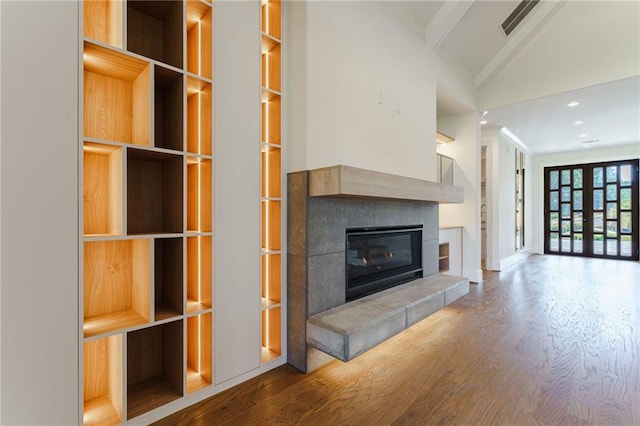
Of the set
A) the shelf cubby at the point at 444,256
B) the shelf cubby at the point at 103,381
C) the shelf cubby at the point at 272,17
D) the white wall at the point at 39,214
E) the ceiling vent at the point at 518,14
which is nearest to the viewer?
the white wall at the point at 39,214

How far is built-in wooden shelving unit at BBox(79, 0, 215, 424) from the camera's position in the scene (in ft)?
4.77

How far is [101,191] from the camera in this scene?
1549mm

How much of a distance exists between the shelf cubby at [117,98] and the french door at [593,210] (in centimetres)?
923

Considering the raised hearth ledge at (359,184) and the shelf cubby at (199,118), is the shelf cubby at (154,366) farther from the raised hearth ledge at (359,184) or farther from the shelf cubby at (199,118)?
the raised hearth ledge at (359,184)

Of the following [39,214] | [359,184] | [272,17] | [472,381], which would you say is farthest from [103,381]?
[272,17]

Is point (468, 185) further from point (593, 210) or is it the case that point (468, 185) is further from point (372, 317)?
point (593, 210)

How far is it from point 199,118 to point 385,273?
198cm

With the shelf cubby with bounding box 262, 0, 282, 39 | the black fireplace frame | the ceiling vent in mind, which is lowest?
the black fireplace frame

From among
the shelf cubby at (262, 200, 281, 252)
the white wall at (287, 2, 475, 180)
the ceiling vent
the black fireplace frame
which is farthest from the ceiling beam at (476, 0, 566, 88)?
the shelf cubby at (262, 200, 281, 252)

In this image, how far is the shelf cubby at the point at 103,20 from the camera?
147 cm

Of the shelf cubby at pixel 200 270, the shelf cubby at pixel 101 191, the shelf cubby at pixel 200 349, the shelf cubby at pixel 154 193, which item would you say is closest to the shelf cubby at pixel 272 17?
the shelf cubby at pixel 154 193

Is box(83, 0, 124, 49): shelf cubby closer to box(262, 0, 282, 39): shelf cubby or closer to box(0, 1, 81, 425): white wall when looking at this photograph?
box(0, 1, 81, 425): white wall

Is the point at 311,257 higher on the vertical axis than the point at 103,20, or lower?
lower

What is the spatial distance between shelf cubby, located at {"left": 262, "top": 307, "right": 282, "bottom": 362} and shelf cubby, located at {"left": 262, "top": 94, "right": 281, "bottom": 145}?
1169 millimetres
